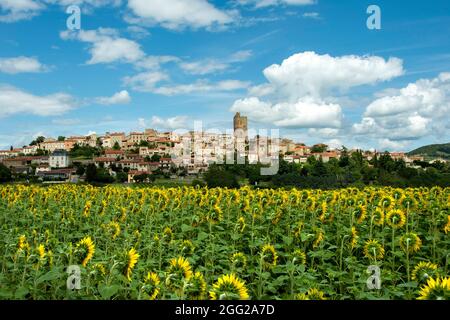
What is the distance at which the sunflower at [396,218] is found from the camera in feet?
23.1

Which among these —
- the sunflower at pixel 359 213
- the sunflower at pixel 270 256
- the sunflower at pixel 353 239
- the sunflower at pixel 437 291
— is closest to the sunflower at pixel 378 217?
the sunflower at pixel 359 213

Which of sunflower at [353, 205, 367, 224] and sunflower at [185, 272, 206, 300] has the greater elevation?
sunflower at [353, 205, 367, 224]

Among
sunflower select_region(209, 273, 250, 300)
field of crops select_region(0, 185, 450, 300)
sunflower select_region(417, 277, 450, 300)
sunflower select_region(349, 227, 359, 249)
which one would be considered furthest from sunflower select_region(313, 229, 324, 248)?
sunflower select_region(209, 273, 250, 300)

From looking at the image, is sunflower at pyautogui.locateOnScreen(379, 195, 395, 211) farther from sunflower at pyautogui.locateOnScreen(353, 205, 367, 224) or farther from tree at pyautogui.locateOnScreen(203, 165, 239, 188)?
tree at pyautogui.locateOnScreen(203, 165, 239, 188)

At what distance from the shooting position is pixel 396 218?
700cm

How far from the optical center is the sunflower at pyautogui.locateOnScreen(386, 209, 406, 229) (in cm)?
705

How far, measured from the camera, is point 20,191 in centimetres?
1416

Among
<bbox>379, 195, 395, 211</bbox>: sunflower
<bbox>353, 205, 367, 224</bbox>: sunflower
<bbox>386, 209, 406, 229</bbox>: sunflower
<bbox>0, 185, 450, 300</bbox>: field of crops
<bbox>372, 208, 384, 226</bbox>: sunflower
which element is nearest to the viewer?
<bbox>0, 185, 450, 300</bbox>: field of crops

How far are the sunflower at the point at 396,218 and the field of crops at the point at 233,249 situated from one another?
19mm

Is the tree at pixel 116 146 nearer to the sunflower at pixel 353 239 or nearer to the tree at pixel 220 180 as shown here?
the tree at pixel 220 180

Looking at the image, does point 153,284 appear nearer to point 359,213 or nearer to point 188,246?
point 188,246

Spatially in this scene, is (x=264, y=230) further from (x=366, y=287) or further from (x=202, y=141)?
(x=202, y=141)
